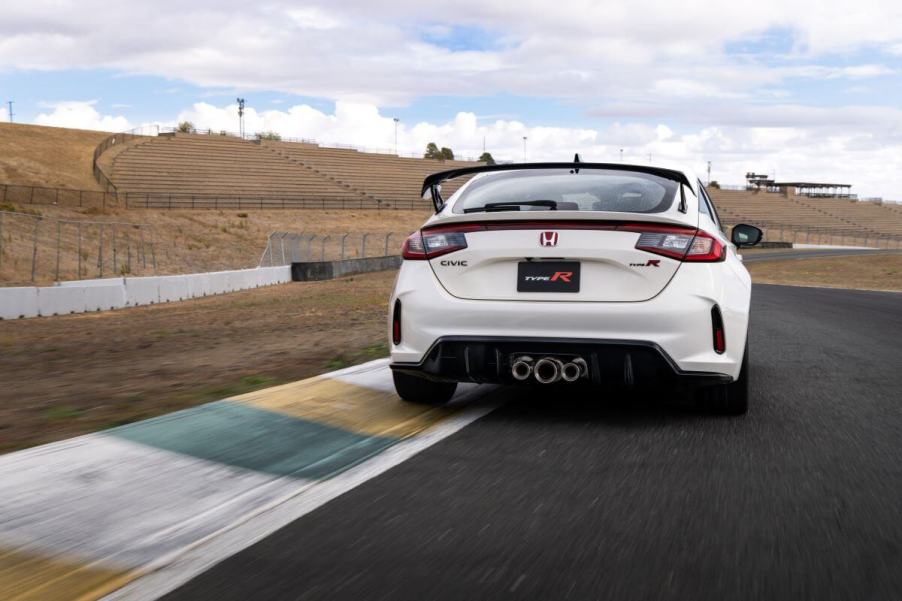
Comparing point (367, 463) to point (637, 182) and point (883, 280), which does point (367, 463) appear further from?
point (883, 280)

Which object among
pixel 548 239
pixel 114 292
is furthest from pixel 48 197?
pixel 548 239

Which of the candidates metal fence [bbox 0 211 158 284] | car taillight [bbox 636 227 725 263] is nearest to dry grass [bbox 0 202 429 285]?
metal fence [bbox 0 211 158 284]

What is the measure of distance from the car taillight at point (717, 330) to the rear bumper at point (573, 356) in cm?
15

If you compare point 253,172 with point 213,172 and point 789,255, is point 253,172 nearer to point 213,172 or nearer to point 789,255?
point 213,172

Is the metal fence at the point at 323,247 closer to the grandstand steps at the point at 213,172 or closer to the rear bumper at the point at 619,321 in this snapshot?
the grandstand steps at the point at 213,172

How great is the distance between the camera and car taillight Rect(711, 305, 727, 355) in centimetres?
519

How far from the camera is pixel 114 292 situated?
22.1 meters

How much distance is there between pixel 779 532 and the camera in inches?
138

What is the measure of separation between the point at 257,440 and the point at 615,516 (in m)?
1.96

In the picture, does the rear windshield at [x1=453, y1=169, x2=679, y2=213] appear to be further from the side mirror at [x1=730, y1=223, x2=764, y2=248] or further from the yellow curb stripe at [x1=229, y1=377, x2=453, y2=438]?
the side mirror at [x1=730, y1=223, x2=764, y2=248]

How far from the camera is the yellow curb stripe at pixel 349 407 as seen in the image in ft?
17.5

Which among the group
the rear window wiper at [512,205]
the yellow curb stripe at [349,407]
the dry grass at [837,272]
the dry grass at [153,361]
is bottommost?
the dry grass at [837,272]

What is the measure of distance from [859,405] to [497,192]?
272 cm

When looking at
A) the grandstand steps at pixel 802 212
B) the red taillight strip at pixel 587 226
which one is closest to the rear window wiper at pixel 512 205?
the red taillight strip at pixel 587 226
